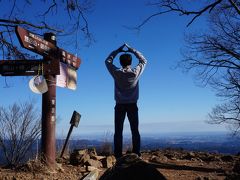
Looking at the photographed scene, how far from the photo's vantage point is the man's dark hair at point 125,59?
6.78 metres

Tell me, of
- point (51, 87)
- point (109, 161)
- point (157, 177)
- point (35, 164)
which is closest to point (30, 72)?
point (51, 87)

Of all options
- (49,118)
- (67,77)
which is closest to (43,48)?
(67,77)

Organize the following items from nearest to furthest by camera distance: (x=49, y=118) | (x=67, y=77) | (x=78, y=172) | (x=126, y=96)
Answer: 1. (x=126, y=96)
2. (x=78, y=172)
3. (x=49, y=118)
4. (x=67, y=77)

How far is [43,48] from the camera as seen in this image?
858 cm

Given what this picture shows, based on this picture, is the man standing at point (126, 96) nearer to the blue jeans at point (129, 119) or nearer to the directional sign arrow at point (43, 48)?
the blue jeans at point (129, 119)

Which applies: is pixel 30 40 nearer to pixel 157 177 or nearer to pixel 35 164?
pixel 35 164

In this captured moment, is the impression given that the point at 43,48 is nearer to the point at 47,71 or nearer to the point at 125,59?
the point at 47,71

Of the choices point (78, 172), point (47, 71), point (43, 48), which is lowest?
point (78, 172)

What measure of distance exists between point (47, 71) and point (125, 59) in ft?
8.04

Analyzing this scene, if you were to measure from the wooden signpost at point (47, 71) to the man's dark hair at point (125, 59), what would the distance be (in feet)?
7.17

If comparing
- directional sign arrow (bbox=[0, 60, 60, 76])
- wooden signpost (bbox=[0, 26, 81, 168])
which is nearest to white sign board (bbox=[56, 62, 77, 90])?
wooden signpost (bbox=[0, 26, 81, 168])

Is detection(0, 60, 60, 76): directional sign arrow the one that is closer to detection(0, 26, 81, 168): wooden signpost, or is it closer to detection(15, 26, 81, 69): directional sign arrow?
detection(0, 26, 81, 168): wooden signpost

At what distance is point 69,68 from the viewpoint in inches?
370

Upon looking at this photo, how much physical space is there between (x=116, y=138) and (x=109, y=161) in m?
2.74
